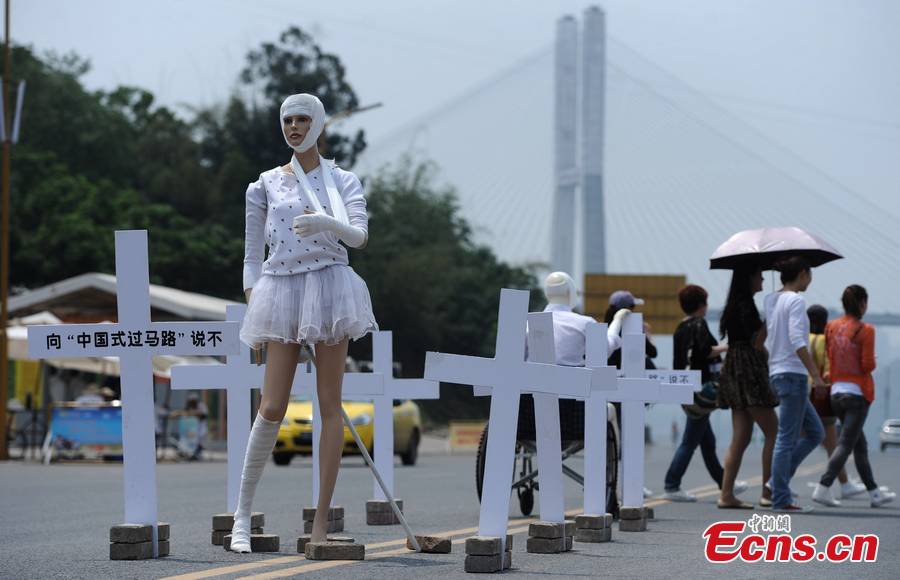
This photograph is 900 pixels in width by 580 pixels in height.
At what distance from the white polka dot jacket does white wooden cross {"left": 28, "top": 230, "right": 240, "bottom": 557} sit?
0.37 metres

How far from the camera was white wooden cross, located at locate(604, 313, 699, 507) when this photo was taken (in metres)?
9.92

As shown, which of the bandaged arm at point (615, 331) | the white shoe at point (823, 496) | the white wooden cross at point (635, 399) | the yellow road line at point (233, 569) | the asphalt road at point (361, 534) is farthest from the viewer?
the white shoe at point (823, 496)

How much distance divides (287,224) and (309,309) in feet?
1.45

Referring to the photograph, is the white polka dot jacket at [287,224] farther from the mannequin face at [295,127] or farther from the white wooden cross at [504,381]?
the white wooden cross at [504,381]

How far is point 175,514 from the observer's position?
38.7 ft

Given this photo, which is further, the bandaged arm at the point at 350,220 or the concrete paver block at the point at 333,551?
the concrete paver block at the point at 333,551

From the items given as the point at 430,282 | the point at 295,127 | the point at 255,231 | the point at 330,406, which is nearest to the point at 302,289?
the point at 255,231

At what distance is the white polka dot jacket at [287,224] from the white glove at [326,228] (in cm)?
9

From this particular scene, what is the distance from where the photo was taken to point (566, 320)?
34.3 ft

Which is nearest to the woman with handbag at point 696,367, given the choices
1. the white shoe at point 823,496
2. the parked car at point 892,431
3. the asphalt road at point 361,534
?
the asphalt road at point 361,534

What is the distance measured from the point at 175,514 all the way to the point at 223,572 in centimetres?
514

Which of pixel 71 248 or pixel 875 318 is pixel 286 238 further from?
pixel 71 248

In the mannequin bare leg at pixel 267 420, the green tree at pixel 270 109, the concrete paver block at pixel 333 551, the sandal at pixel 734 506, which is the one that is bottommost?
the sandal at pixel 734 506

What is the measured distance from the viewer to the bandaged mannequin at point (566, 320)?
34.1ft
